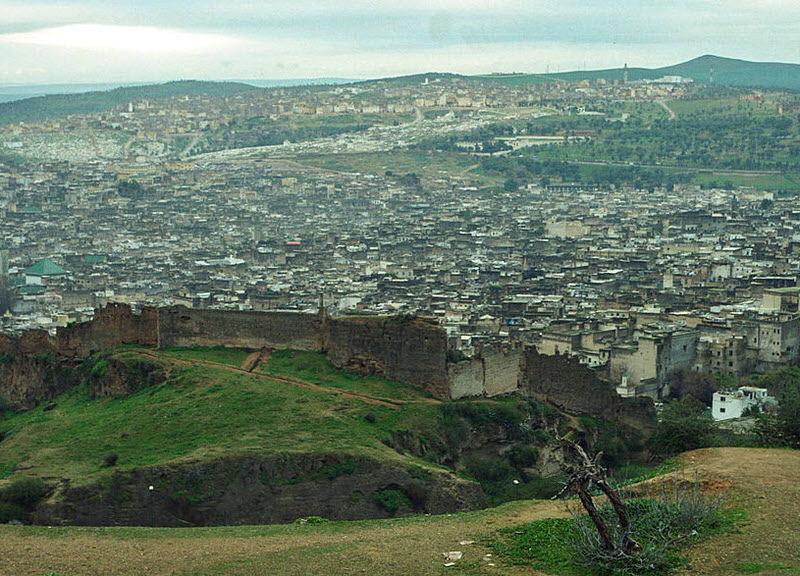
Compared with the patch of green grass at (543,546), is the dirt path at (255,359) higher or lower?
lower

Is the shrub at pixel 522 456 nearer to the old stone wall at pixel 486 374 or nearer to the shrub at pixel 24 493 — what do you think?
the old stone wall at pixel 486 374

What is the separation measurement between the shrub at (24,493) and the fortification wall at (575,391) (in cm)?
1101

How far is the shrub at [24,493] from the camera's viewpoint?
20922 mm

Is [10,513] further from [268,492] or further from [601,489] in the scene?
[601,489]

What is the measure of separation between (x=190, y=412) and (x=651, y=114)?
15811 cm

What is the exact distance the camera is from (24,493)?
69.1 ft

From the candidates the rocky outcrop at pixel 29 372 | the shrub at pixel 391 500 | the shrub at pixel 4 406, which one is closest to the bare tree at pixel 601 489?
the shrub at pixel 391 500

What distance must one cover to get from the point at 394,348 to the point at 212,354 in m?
4.12

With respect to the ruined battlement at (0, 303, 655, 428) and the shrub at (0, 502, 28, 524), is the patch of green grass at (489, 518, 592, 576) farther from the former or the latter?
the ruined battlement at (0, 303, 655, 428)

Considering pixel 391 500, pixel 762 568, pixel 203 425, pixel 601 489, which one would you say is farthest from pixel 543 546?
pixel 203 425

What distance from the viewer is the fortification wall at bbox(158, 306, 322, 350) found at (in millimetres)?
28594

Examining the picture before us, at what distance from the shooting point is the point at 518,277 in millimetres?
66125

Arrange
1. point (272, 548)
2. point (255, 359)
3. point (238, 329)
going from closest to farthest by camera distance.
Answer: point (272, 548) < point (255, 359) < point (238, 329)

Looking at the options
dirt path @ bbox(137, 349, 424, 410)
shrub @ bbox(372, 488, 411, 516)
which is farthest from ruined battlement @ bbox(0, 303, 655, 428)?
shrub @ bbox(372, 488, 411, 516)
